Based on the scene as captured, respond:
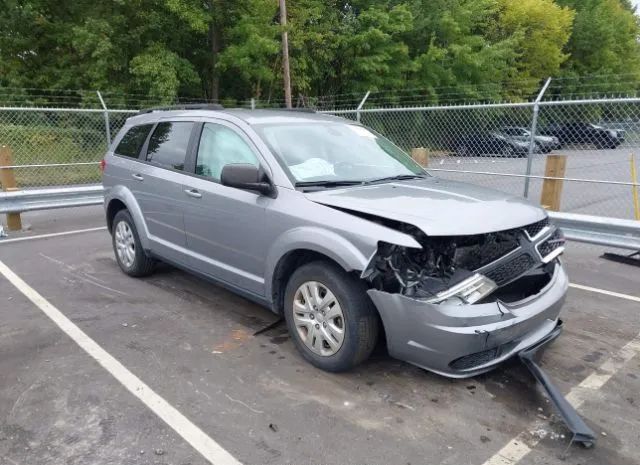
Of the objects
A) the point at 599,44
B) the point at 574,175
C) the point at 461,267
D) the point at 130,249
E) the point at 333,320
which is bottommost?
the point at 574,175

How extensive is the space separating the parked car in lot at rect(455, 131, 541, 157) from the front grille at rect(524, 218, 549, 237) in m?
8.06

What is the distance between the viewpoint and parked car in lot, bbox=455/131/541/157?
1153 cm

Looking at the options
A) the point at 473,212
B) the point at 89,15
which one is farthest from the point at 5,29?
the point at 473,212

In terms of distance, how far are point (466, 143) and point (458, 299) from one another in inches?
364

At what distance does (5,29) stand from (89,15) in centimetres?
338

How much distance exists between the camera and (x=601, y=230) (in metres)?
5.88

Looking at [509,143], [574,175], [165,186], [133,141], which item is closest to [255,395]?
[165,186]

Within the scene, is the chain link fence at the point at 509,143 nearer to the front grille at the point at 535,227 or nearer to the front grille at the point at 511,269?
the front grille at the point at 535,227

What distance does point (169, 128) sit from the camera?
4.99 m

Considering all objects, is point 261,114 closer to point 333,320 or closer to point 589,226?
point 333,320

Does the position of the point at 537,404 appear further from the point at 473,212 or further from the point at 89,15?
the point at 89,15

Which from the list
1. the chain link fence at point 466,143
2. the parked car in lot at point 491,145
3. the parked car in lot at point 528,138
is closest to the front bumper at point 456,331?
the chain link fence at point 466,143

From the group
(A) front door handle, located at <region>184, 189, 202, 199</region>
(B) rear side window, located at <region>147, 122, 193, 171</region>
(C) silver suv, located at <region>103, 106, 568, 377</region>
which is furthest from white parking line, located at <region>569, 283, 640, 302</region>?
(B) rear side window, located at <region>147, 122, 193, 171</region>

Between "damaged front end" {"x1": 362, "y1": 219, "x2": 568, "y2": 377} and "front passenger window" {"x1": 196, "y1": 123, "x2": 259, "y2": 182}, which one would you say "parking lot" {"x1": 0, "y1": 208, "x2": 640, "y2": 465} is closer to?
"damaged front end" {"x1": 362, "y1": 219, "x2": 568, "y2": 377}
